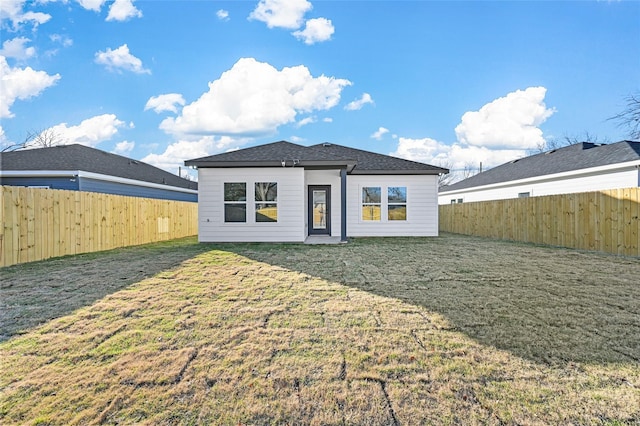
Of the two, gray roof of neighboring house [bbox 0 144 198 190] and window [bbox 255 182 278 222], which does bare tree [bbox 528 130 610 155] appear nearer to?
window [bbox 255 182 278 222]

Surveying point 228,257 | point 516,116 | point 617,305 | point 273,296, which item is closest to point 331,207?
point 228,257

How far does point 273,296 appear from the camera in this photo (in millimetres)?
4523

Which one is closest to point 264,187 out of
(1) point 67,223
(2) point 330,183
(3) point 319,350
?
(2) point 330,183

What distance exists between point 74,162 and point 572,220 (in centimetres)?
1859

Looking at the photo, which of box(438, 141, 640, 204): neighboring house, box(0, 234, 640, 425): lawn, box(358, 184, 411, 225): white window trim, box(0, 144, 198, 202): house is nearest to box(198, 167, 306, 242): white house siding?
box(358, 184, 411, 225): white window trim

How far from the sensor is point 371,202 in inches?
546

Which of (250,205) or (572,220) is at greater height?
(250,205)

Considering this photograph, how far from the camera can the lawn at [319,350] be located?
2010 millimetres

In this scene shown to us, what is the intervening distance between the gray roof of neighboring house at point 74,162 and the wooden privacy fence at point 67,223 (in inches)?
148

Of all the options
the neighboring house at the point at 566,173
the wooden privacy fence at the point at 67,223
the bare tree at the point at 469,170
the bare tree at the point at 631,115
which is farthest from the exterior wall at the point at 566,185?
the bare tree at the point at 469,170

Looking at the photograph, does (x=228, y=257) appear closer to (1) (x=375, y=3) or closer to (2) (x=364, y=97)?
(1) (x=375, y=3)

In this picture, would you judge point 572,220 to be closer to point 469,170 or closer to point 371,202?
point 371,202

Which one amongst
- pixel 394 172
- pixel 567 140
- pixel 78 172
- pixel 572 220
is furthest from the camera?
pixel 567 140

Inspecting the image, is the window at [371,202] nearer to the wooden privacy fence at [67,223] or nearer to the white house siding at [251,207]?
the white house siding at [251,207]
